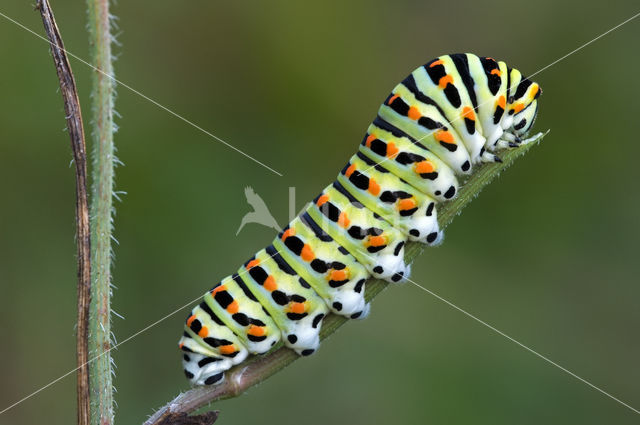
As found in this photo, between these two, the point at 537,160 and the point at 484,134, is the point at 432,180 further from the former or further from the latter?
the point at 537,160

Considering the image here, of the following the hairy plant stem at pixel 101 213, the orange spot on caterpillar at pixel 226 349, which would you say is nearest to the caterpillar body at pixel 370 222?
the orange spot on caterpillar at pixel 226 349

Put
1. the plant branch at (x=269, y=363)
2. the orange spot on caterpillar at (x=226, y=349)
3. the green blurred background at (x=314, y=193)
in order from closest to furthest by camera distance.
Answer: the plant branch at (x=269, y=363) → the orange spot on caterpillar at (x=226, y=349) → the green blurred background at (x=314, y=193)

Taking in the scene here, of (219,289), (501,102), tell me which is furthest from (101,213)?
(501,102)

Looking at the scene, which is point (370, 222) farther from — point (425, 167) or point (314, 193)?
point (314, 193)

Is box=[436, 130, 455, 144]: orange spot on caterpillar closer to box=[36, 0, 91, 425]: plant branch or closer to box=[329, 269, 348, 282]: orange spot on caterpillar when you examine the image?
box=[329, 269, 348, 282]: orange spot on caterpillar

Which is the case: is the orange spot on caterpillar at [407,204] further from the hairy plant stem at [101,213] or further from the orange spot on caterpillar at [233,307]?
the hairy plant stem at [101,213]

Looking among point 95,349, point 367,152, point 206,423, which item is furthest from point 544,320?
point 95,349

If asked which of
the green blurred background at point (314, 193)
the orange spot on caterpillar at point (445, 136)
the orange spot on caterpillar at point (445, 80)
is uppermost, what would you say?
the orange spot on caterpillar at point (445, 80)

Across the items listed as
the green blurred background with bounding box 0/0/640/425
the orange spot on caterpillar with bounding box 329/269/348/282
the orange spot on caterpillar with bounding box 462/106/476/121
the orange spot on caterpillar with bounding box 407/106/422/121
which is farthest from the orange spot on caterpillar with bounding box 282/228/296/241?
the green blurred background with bounding box 0/0/640/425
